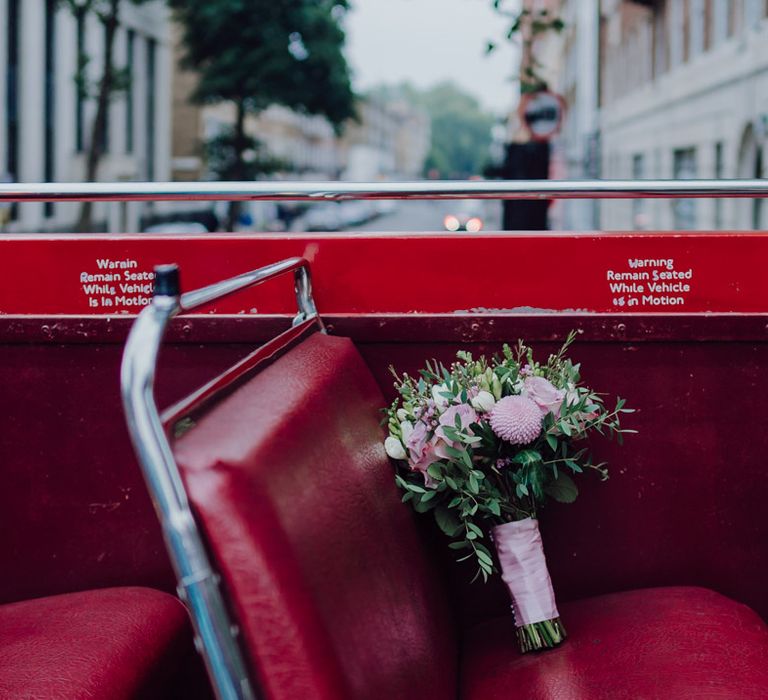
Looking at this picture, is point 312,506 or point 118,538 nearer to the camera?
point 312,506

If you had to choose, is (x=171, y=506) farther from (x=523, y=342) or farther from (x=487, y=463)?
(x=523, y=342)

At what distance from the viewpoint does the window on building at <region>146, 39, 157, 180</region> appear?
3544 cm

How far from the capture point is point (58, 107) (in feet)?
89.1

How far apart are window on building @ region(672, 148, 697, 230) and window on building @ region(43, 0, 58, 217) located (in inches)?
648

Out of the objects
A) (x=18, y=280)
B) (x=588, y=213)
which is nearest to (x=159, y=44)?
(x=588, y=213)

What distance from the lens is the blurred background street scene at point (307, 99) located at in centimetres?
1423

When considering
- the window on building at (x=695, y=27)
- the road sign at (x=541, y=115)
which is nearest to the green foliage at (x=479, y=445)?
the road sign at (x=541, y=115)

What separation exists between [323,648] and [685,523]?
1.46 m

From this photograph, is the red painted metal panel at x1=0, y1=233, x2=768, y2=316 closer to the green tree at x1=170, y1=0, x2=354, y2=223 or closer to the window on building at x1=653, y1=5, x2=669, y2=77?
the window on building at x1=653, y1=5, x2=669, y2=77

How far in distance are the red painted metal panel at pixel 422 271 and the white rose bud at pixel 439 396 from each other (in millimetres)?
447

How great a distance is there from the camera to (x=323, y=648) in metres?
1.50

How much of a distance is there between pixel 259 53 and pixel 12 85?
774 centimetres

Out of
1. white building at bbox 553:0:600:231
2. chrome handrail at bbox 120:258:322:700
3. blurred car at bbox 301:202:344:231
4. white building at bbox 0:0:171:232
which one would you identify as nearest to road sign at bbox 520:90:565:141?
white building at bbox 553:0:600:231

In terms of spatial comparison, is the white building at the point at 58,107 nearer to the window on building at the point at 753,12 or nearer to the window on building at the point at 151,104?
the window on building at the point at 151,104
